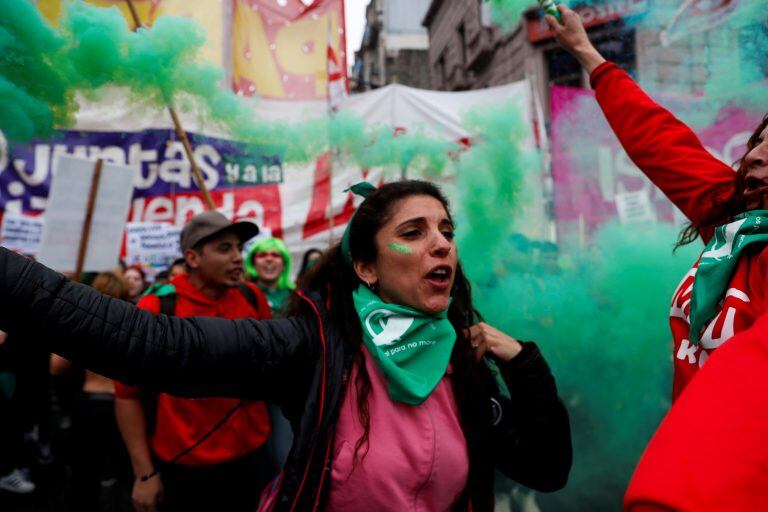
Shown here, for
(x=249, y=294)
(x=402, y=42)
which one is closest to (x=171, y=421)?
(x=249, y=294)

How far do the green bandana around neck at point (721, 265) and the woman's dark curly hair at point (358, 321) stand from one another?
534mm

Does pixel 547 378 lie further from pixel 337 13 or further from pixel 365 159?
pixel 337 13

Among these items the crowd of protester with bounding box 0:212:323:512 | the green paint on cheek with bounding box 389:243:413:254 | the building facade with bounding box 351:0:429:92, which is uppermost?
the building facade with bounding box 351:0:429:92

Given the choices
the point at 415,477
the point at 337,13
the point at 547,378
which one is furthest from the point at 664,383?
the point at 337,13

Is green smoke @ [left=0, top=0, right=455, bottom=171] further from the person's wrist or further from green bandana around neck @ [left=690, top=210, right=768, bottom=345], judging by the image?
green bandana around neck @ [left=690, top=210, right=768, bottom=345]

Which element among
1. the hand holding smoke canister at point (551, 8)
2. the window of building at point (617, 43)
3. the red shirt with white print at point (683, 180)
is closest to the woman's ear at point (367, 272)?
the red shirt with white print at point (683, 180)

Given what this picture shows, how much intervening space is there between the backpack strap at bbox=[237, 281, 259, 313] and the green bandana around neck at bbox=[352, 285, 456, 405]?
140cm

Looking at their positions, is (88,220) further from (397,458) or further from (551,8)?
(551,8)

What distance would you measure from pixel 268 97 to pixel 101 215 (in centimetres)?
120

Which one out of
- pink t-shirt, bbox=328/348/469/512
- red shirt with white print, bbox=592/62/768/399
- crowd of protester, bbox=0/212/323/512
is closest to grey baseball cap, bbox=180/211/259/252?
crowd of protester, bbox=0/212/323/512

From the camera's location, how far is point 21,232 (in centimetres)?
303

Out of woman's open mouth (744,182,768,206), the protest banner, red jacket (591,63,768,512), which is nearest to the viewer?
red jacket (591,63,768,512)

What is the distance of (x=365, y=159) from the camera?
3752 millimetres

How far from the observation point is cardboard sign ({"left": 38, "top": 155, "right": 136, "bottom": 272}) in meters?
2.53
